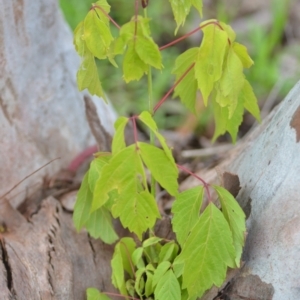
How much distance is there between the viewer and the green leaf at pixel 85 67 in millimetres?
1121

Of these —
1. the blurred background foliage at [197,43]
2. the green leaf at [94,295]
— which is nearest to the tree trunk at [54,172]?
the green leaf at [94,295]

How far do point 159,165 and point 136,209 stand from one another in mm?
114

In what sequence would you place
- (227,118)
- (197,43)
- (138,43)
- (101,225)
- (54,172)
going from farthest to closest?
1. (197,43)
2. (54,172)
3. (101,225)
4. (227,118)
5. (138,43)

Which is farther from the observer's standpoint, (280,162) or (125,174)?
(280,162)

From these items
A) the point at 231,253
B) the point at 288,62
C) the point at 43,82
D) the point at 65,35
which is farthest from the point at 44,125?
the point at 288,62

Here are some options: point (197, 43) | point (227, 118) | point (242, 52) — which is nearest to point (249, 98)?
point (227, 118)

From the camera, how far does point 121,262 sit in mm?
1296

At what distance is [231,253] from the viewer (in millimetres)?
1130

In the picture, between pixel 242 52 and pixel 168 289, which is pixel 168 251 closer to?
Answer: pixel 168 289

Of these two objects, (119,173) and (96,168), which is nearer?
(119,173)

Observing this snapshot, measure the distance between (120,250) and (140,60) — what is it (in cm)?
55

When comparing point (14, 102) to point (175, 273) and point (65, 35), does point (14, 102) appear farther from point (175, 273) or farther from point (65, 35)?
point (175, 273)

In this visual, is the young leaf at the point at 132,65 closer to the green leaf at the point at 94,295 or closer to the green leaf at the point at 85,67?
the green leaf at the point at 85,67

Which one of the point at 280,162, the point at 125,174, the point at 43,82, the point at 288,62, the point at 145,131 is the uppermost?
the point at 43,82
